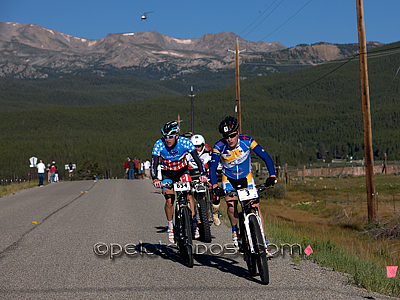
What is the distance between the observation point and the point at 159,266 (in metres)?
7.21

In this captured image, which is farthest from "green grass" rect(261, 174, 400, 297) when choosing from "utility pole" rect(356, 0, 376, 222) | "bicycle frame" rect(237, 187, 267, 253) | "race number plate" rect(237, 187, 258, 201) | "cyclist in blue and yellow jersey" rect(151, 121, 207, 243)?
"cyclist in blue and yellow jersey" rect(151, 121, 207, 243)

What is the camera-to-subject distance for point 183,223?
24.3ft

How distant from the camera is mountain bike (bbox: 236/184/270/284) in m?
6.06

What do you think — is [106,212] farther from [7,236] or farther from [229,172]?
[229,172]

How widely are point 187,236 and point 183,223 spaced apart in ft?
0.91

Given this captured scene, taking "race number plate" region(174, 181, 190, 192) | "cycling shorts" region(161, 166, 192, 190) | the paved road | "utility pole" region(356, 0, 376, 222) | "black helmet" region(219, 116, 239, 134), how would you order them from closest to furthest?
the paved road < "black helmet" region(219, 116, 239, 134) < "race number plate" region(174, 181, 190, 192) < "cycling shorts" region(161, 166, 192, 190) < "utility pole" region(356, 0, 376, 222)

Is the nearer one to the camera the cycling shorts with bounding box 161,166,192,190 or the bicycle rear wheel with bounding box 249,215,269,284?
the bicycle rear wheel with bounding box 249,215,269,284

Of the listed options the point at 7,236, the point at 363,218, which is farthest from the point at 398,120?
the point at 7,236

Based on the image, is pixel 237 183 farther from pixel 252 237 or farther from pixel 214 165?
pixel 252 237

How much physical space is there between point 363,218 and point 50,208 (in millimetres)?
11682

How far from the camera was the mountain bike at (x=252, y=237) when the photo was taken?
6.06m

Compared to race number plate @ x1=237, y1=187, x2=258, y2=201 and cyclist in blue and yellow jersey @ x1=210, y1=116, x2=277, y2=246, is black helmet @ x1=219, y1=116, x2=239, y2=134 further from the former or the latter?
race number plate @ x1=237, y1=187, x2=258, y2=201

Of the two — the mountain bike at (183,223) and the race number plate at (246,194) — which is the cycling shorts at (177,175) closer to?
the mountain bike at (183,223)

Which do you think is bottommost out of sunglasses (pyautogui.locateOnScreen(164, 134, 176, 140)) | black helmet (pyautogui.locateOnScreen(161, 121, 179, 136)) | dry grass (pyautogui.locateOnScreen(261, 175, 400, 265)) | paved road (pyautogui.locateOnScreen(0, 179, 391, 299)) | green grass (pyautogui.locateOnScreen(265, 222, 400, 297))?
dry grass (pyautogui.locateOnScreen(261, 175, 400, 265))
